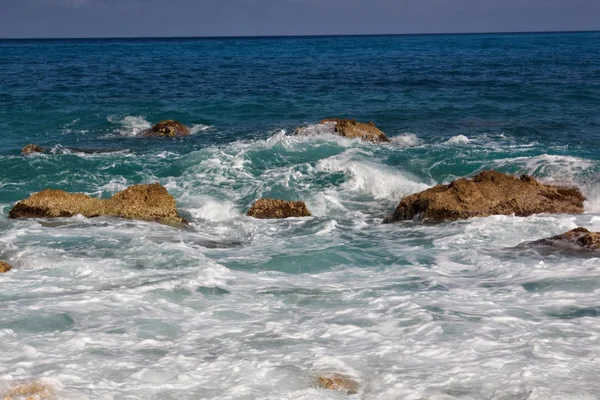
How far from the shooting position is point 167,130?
19750 mm

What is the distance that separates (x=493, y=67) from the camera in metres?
40.4

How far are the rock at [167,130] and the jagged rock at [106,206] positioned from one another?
331 inches

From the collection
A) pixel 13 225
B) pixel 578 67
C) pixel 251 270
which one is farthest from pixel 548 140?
pixel 578 67

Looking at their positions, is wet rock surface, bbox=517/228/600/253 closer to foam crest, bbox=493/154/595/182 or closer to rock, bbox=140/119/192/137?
foam crest, bbox=493/154/595/182

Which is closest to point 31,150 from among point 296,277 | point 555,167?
point 296,277

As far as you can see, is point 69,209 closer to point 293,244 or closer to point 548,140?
point 293,244

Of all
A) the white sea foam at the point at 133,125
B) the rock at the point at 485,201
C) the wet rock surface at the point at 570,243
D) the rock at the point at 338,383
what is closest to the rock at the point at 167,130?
the white sea foam at the point at 133,125

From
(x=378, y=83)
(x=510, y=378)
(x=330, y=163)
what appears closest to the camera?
(x=510, y=378)

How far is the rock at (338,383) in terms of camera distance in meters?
5.86

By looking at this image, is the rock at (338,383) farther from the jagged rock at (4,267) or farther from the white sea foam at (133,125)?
the white sea foam at (133,125)

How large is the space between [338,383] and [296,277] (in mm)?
3154

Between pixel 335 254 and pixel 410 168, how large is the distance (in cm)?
559

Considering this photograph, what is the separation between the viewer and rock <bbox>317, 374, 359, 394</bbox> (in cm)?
586

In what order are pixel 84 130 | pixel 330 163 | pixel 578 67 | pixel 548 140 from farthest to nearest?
1. pixel 578 67
2. pixel 84 130
3. pixel 548 140
4. pixel 330 163
